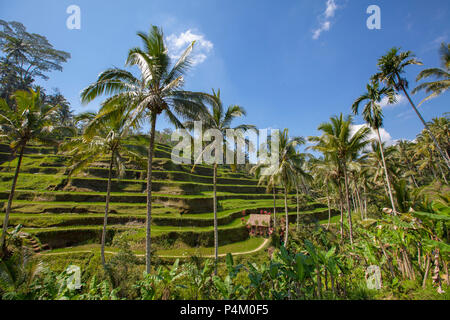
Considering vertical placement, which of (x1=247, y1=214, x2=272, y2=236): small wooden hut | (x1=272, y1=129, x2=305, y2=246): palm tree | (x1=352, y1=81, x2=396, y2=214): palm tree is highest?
(x1=352, y1=81, x2=396, y2=214): palm tree

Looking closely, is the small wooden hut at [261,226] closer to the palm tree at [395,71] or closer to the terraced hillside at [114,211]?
the terraced hillside at [114,211]

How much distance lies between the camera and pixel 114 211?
18.9 metres

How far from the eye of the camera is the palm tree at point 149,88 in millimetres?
7840

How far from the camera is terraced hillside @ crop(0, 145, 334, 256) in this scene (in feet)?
48.8

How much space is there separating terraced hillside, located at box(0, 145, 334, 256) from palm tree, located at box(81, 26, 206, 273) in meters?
8.68

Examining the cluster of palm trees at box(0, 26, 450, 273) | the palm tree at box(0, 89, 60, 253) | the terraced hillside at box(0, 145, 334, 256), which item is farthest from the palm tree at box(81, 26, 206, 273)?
the terraced hillside at box(0, 145, 334, 256)

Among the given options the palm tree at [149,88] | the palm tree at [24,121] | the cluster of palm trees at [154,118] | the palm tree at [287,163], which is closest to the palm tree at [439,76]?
the cluster of palm trees at [154,118]

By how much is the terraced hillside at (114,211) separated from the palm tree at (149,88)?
8679mm

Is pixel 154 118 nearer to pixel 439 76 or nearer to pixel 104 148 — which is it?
pixel 104 148

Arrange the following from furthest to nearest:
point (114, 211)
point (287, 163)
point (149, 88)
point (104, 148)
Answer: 1. point (114, 211)
2. point (287, 163)
3. point (104, 148)
4. point (149, 88)

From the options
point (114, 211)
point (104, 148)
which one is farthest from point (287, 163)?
point (114, 211)

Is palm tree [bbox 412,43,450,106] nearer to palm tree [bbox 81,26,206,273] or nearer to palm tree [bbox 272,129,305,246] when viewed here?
palm tree [bbox 272,129,305,246]

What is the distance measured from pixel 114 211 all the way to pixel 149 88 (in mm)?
15478
